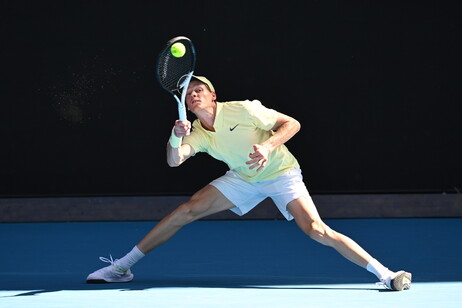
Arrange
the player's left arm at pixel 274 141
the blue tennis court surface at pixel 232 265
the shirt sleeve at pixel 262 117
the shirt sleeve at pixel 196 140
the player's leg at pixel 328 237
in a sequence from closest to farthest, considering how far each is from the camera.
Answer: the blue tennis court surface at pixel 232 265, the player's left arm at pixel 274 141, the player's leg at pixel 328 237, the shirt sleeve at pixel 262 117, the shirt sleeve at pixel 196 140

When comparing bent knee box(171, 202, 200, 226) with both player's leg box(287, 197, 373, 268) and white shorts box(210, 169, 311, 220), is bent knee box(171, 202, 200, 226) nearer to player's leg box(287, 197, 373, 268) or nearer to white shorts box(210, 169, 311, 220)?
white shorts box(210, 169, 311, 220)

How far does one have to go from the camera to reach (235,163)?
4934 millimetres

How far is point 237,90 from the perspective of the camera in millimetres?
8578

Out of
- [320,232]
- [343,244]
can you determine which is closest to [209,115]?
[320,232]

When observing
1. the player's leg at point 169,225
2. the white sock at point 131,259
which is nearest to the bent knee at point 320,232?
the player's leg at point 169,225

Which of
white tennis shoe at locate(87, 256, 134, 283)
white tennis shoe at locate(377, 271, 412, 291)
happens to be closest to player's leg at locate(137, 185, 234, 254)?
white tennis shoe at locate(87, 256, 134, 283)

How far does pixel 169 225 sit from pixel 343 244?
2.96 ft

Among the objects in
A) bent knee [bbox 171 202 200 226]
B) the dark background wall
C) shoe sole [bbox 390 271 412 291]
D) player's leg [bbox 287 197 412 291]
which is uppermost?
the dark background wall

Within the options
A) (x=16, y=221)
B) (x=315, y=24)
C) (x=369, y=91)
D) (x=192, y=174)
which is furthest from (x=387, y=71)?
(x=16, y=221)

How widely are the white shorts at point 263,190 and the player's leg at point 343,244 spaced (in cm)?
6

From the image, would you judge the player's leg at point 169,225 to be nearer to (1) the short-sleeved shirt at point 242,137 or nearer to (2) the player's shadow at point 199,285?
(2) the player's shadow at point 199,285

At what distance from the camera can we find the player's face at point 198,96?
15.8 ft

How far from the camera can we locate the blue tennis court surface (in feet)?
14.2

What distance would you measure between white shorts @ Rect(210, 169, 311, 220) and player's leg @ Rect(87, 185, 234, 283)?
0.15 ft
